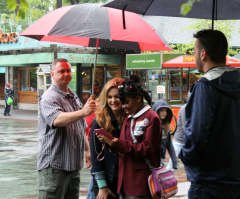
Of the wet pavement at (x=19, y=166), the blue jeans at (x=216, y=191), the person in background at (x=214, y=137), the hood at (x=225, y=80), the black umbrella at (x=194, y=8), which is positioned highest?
the black umbrella at (x=194, y=8)

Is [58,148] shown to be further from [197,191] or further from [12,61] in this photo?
[12,61]

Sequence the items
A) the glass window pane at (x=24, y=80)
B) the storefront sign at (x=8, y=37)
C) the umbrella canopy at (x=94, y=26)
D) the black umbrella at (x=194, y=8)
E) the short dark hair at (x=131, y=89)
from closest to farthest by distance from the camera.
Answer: the short dark hair at (x=131, y=89) → the umbrella canopy at (x=94, y=26) → the black umbrella at (x=194, y=8) → the storefront sign at (x=8, y=37) → the glass window pane at (x=24, y=80)

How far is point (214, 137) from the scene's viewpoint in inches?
114

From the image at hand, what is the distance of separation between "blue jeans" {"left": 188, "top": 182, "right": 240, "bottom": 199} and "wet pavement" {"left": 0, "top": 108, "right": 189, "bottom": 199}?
4.50 m

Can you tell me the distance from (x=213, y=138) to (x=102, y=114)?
1511 millimetres

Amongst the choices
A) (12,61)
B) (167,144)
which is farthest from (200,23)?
(167,144)

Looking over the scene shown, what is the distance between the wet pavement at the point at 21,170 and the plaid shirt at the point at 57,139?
341 centimetres

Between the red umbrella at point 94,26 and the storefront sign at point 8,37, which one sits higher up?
the storefront sign at point 8,37

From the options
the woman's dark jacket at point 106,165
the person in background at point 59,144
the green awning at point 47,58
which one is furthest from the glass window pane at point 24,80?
the woman's dark jacket at point 106,165

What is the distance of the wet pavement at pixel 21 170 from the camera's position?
26.5ft

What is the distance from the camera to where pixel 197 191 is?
9.73 feet

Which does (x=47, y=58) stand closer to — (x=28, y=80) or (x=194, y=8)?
(x=28, y=80)

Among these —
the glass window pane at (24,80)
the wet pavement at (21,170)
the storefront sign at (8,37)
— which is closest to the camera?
the wet pavement at (21,170)

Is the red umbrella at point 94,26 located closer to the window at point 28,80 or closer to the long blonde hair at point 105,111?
the long blonde hair at point 105,111
